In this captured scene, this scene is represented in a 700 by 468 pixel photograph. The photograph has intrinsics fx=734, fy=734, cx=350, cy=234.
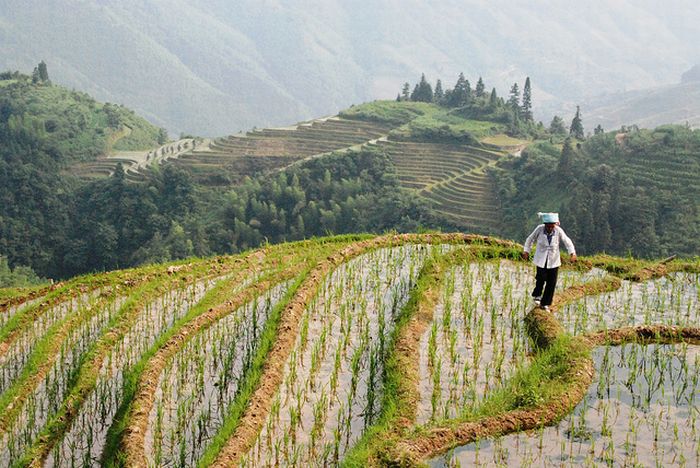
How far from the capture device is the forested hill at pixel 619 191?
152 ft

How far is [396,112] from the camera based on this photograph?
282 feet

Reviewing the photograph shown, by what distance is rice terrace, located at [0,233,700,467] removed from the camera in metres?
6.21

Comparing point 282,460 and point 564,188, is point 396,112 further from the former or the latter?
point 282,460

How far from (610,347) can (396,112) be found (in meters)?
79.5

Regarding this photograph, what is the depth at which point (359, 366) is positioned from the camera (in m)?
7.85

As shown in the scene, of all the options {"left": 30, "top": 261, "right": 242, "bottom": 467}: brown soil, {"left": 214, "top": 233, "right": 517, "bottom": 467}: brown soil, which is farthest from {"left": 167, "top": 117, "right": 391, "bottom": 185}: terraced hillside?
{"left": 30, "top": 261, "right": 242, "bottom": 467}: brown soil

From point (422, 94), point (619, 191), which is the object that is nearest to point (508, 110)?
point (422, 94)

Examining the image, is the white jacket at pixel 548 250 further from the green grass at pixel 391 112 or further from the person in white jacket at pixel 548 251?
the green grass at pixel 391 112

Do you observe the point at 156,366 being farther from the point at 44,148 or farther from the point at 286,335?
Answer: the point at 44,148

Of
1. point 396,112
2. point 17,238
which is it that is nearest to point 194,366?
point 17,238

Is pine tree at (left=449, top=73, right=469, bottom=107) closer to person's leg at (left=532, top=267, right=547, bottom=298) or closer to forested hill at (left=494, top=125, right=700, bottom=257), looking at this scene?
forested hill at (left=494, top=125, right=700, bottom=257)

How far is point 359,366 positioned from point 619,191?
4480 cm

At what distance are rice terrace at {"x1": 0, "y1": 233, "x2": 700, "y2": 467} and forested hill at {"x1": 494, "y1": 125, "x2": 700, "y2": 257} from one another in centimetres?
3678

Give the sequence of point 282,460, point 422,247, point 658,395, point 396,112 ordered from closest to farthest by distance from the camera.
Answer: point 282,460 → point 658,395 → point 422,247 → point 396,112
